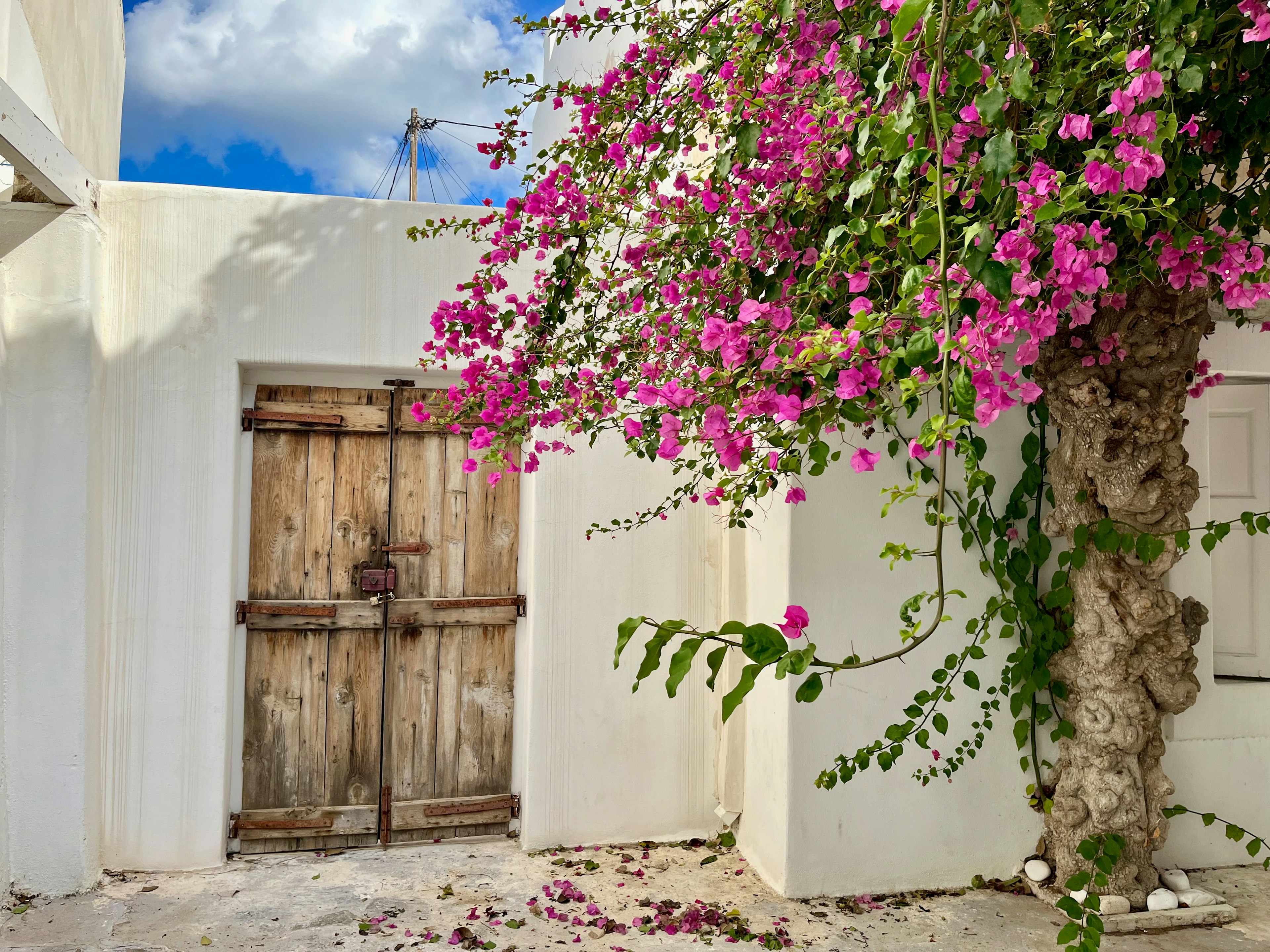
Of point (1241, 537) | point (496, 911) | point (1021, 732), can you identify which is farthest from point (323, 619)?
point (1241, 537)

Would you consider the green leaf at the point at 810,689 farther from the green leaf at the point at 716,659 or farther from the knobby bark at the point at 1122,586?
the knobby bark at the point at 1122,586

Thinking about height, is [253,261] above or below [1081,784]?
above

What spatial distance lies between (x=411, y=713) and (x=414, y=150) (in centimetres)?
1193

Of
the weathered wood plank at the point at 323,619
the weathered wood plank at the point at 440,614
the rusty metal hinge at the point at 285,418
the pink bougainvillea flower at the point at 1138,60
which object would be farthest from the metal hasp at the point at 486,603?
the pink bougainvillea flower at the point at 1138,60

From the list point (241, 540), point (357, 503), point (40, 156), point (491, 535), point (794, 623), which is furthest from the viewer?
point (491, 535)

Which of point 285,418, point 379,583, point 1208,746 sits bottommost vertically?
point 1208,746

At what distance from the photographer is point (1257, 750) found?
10.4ft

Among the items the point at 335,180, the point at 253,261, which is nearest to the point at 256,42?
the point at 335,180

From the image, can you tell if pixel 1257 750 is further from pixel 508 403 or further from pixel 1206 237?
pixel 508 403

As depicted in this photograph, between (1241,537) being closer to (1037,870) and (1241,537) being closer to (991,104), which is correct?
(1037,870)

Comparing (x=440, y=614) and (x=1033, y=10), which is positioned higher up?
(x=1033, y=10)

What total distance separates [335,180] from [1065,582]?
92.4 m

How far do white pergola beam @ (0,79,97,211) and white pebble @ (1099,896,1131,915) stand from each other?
3765 millimetres

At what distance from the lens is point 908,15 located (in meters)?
0.73
